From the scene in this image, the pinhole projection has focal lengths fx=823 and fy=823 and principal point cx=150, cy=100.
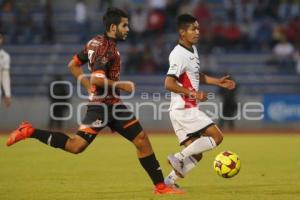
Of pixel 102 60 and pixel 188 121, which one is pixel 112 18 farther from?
pixel 188 121

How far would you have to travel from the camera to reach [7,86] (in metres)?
17.1

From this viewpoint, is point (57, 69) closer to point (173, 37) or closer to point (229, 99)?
point (173, 37)

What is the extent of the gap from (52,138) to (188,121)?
5.94ft

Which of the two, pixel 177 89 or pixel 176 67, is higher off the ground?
pixel 176 67

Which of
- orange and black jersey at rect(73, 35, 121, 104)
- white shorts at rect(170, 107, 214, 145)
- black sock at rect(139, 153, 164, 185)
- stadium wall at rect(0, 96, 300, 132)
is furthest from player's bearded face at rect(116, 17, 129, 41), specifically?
stadium wall at rect(0, 96, 300, 132)

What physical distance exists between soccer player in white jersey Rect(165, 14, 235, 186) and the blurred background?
53.9 feet

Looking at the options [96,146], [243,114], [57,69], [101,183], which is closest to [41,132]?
[101,183]

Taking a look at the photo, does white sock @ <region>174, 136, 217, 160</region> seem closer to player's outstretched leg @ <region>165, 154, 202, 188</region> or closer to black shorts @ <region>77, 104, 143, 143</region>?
player's outstretched leg @ <region>165, 154, 202, 188</region>

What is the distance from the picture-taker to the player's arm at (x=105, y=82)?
10.0 meters

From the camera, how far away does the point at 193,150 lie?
1092 cm

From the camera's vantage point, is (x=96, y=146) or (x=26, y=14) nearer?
(x=96, y=146)

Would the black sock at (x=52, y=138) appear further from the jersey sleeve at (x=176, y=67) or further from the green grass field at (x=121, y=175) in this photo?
the jersey sleeve at (x=176, y=67)

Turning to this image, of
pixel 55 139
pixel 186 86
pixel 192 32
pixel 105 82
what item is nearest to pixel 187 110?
pixel 186 86

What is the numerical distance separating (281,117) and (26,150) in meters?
11.6
